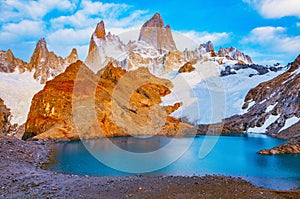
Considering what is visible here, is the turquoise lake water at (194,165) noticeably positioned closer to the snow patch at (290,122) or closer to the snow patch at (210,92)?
the snow patch at (290,122)

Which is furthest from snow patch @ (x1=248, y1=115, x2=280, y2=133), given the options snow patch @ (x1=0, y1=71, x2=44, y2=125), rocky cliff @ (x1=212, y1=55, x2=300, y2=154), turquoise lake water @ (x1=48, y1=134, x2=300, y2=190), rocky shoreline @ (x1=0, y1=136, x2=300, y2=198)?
snow patch @ (x1=0, y1=71, x2=44, y2=125)

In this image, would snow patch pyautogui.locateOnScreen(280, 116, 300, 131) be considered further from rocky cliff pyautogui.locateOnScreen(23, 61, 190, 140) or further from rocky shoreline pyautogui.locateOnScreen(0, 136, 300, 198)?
rocky shoreline pyautogui.locateOnScreen(0, 136, 300, 198)

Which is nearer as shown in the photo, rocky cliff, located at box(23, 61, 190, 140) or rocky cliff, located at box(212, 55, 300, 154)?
rocky cliff, located at box(23, 61, 190, 140)

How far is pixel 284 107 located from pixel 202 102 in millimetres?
51593

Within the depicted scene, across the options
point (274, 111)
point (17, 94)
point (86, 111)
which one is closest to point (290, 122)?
point (274, 111)

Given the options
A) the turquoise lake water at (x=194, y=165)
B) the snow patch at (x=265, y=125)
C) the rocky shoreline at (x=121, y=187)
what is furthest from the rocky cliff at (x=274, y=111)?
the rocky shoreline at (x=121, y=187)

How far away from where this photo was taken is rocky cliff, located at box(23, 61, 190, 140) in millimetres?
69062

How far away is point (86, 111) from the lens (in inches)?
2835

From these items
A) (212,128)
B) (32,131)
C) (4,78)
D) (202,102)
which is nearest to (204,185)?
(32,131)

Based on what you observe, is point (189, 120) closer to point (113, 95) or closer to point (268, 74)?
point (113, 95)

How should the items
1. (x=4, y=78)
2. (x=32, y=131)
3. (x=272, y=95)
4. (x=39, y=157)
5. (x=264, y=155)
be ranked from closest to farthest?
(x=39, y=157)
(x=264, y=155)
(x=32, y=131)
(x=272, y=95)
(x=4, y=78)

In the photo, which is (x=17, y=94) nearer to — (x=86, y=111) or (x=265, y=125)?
(x=86, y=111)

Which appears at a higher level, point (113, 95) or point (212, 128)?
point (113, 95)

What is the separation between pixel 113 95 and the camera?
86625 mm
